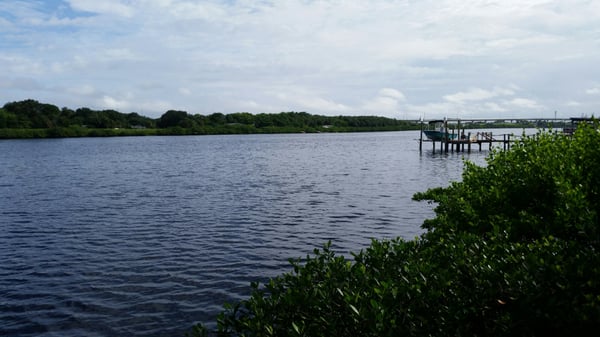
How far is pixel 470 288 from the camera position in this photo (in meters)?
6.48

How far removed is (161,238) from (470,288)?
63.2 ft

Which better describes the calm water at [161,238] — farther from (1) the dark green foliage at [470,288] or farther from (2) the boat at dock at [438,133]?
(2) the boat at dock at [438,133]

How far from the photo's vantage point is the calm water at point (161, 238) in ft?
47.8

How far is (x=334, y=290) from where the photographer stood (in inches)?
260

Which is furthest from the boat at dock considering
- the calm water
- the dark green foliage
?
the dark green foliage

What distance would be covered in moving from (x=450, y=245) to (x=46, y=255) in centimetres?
1909

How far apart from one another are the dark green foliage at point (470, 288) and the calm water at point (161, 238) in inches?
305

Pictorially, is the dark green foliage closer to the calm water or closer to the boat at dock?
the calm water

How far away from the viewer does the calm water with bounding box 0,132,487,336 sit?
14.6 m

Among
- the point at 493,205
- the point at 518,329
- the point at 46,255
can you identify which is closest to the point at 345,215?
the point at 46,255

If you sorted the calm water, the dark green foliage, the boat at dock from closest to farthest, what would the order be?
the dark green foliage < the calm water < the boat at dock

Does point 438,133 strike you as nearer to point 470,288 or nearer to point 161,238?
point 161,238

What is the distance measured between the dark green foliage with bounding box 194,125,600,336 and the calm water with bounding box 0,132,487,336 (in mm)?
7755

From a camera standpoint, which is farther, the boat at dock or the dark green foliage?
the boat at dock
